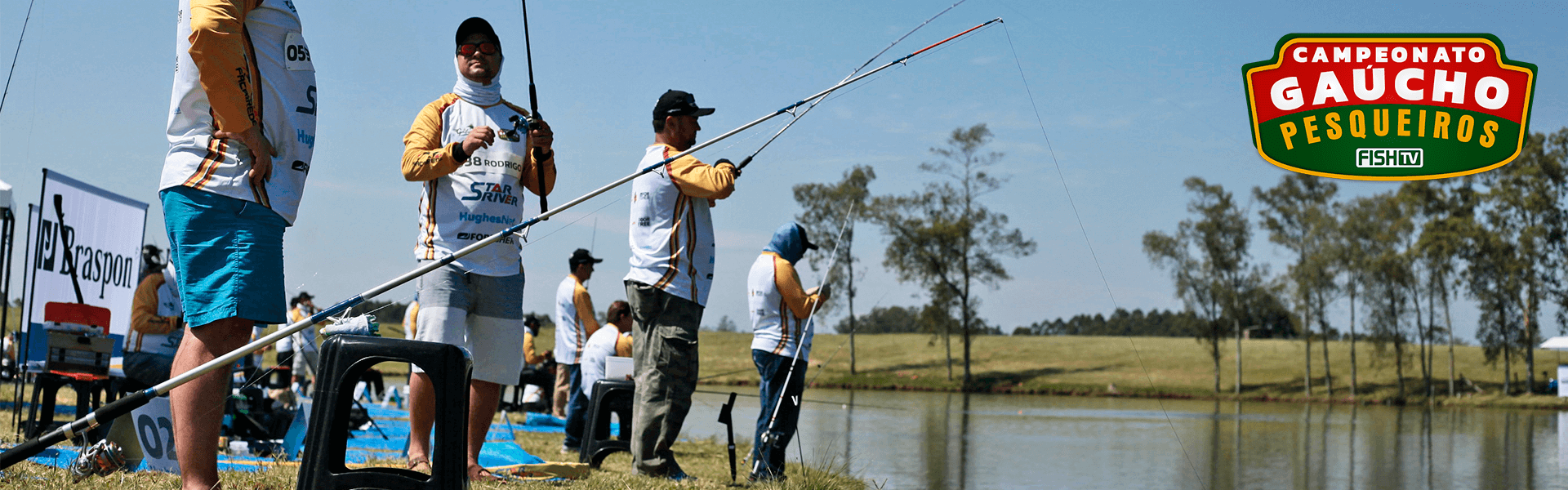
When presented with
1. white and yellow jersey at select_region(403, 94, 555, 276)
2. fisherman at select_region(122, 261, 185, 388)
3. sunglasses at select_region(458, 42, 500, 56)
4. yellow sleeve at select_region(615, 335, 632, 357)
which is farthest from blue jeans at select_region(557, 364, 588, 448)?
sunglasses at select_region(458, 42, 500, 56)

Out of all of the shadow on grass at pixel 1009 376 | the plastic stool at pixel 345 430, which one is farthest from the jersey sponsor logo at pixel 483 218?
the shadow on grass at pixel 1009 376

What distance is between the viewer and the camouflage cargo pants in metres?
4.80

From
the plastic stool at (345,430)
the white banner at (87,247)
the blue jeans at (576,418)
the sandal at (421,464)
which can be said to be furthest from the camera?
the white banner at (87,247)

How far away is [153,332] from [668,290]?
352 centimetres

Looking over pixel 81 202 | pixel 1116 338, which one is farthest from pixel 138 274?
pixel 1116 338

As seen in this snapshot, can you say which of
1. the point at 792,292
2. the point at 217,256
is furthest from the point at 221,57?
the point at 792,292

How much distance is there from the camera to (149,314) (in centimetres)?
659

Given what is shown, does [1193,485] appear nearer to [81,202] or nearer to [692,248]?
[692,248]

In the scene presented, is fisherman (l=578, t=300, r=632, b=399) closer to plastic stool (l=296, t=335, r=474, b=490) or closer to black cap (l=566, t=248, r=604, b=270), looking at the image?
black cap (l=566, t=248, r=604, b=270)

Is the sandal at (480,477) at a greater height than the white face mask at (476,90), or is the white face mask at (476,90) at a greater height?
the white face mask at (476,90)

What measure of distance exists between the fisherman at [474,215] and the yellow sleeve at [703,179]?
0.66 m

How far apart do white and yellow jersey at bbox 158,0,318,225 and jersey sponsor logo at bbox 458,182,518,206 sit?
0.99m

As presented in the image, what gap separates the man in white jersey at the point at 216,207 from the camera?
8.99 feet

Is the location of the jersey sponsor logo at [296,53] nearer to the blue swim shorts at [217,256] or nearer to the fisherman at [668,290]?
the blue swim shorts at [217,256]
